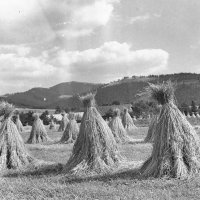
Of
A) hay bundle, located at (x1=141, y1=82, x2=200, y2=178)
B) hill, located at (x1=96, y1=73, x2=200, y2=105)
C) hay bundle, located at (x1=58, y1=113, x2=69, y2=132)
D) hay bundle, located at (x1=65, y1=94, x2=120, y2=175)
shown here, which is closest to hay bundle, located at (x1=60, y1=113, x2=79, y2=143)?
hay bundle, located at (x1=65, y1=94, x2=120, y2=175)

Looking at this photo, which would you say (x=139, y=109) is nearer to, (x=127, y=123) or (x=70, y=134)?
(x=127, y=123)

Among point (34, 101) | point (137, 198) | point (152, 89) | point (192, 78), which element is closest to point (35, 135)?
point (152, 89)

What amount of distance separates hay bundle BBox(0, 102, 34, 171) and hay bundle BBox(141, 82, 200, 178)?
17.4ft

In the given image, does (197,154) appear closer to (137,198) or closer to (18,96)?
(137,198)

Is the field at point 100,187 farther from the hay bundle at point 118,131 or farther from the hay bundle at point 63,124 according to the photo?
the hay bundle at point 63,124

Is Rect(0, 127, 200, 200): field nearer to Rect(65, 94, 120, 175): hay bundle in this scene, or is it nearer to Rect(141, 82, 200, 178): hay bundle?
Rect(141, 82, 200, 178): hay bundle

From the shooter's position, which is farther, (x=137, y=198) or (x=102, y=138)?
(x=102, y=138)

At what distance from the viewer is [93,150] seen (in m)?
11.7

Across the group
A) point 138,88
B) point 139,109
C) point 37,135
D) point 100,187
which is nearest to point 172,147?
point 100,187

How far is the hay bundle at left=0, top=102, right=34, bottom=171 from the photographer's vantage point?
13438 mm

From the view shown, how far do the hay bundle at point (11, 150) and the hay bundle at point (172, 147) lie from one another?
530 cm

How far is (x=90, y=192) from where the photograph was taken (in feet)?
28.4

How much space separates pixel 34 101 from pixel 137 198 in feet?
608

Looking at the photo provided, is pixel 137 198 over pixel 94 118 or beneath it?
beneath
